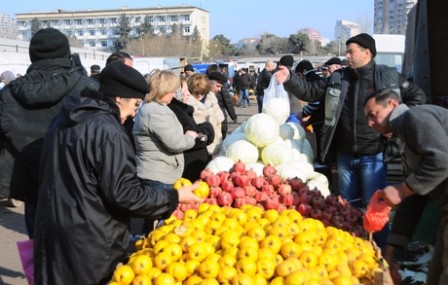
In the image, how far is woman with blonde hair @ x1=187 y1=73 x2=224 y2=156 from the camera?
5523mm

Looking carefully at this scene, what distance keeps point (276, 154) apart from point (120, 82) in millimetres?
2486

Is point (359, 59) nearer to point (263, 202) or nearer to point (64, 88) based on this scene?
point (263, 202)

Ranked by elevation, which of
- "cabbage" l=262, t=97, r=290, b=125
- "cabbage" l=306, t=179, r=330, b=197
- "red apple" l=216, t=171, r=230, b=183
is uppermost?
"cabbage" l=262, t=97, r=290, b=125

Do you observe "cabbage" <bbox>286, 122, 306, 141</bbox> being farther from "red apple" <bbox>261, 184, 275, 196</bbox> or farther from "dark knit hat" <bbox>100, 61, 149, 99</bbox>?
"dark knit hat" <bbox>100, 61, 149, 99</bbox>

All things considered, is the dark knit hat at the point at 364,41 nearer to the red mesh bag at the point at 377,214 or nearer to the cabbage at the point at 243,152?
the cabbage at the point at 243,152

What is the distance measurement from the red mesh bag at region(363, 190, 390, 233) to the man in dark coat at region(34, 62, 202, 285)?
53.3 inches

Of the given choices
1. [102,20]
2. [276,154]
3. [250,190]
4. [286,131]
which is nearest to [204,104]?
[286,131]

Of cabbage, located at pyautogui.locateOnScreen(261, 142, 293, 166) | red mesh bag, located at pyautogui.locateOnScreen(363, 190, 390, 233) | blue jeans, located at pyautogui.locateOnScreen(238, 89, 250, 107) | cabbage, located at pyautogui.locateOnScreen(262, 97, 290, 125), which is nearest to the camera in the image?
red mesh bag, located at pyautogui.locateOnScreen(363, 190, 390, 233)

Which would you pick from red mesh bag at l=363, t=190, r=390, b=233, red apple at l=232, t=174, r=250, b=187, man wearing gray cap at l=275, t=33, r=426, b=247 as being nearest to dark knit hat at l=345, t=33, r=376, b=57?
man wearing gray cap at l=275, t=33, r=426, b=247

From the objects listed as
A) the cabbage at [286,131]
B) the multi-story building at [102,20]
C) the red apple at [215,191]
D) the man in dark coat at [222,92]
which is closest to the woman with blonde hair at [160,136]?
the red apple at [215,191]

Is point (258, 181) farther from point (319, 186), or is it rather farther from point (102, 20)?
point (102, 20)

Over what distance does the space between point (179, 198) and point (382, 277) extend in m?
1.20

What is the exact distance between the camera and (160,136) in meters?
4.01

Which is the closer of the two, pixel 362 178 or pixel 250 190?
pixel 250 190
